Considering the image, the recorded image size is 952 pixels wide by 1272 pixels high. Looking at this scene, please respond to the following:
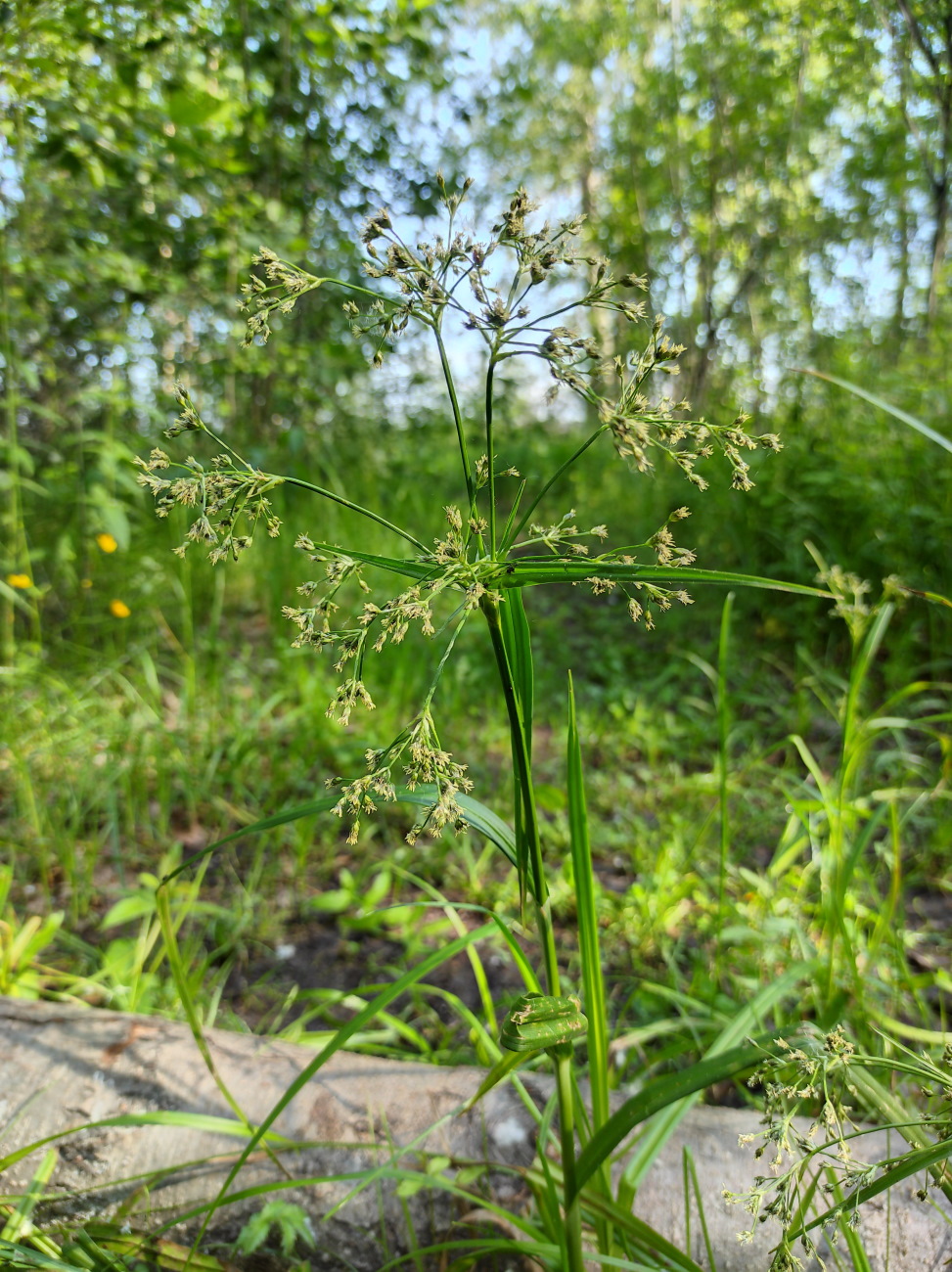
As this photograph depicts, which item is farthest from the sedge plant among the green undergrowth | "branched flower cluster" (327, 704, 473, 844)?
the green undergrowth

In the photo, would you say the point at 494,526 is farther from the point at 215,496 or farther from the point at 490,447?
the point at 215,496

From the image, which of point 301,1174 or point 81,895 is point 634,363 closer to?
point 301,1174

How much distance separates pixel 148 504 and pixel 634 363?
3272mm

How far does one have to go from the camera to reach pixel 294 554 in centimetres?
325

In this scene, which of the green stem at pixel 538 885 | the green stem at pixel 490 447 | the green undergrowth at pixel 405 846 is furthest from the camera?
the green undergrowth at pixel 405 846

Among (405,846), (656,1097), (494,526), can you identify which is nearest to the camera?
(494,526)

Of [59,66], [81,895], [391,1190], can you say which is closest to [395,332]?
[391,1190]

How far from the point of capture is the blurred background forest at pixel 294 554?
1910mm

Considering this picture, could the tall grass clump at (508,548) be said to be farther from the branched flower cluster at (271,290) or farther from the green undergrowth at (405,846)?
the green undergrowth at (405,846)

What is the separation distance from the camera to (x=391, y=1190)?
1.01m

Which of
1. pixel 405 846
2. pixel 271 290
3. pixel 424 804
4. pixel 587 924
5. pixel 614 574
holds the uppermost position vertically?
pixel 271 290

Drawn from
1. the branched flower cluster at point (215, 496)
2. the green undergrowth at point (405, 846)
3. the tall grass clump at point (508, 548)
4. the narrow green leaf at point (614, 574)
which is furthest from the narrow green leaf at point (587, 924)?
the green undergrowth at point (405, 846)

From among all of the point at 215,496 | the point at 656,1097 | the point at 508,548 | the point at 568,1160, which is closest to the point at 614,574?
the point at 508,548

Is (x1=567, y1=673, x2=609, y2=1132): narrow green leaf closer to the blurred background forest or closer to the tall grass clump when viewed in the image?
the tall grass clump
